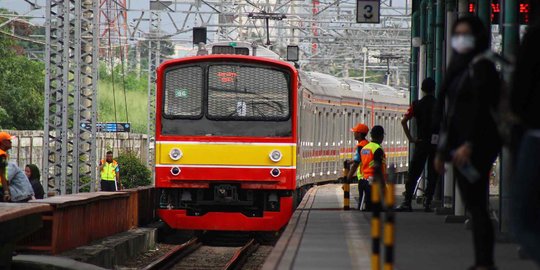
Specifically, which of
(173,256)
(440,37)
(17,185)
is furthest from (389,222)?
(440,37)

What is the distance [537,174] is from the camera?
21.6ft

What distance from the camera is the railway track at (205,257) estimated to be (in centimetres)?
2011

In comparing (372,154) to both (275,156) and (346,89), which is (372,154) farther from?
(346,89)

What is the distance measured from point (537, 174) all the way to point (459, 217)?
12.2m

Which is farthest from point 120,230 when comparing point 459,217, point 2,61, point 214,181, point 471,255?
point 2,61

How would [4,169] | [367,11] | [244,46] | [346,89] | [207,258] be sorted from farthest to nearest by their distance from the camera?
[346,89], [367,11], [244,46], [207,258], [4,169]

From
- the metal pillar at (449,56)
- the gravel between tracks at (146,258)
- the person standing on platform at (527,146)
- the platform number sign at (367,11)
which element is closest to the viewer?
the person standing on platform at (527,146)

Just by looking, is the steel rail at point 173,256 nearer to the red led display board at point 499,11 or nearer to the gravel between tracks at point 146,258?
the gravel between tracks at point 146,258

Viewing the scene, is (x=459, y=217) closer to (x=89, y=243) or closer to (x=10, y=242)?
(x=89, y=243)

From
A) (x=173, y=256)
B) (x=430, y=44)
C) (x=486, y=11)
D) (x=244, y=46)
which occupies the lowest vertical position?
(x=173, y=256)

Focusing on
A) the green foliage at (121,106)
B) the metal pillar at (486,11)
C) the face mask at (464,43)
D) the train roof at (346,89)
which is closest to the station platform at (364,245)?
the metal pillar at (486,11)

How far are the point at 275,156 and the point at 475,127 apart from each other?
14.1 m

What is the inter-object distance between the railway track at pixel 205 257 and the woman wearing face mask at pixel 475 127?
1020 cm

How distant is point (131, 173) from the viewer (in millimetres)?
48750
